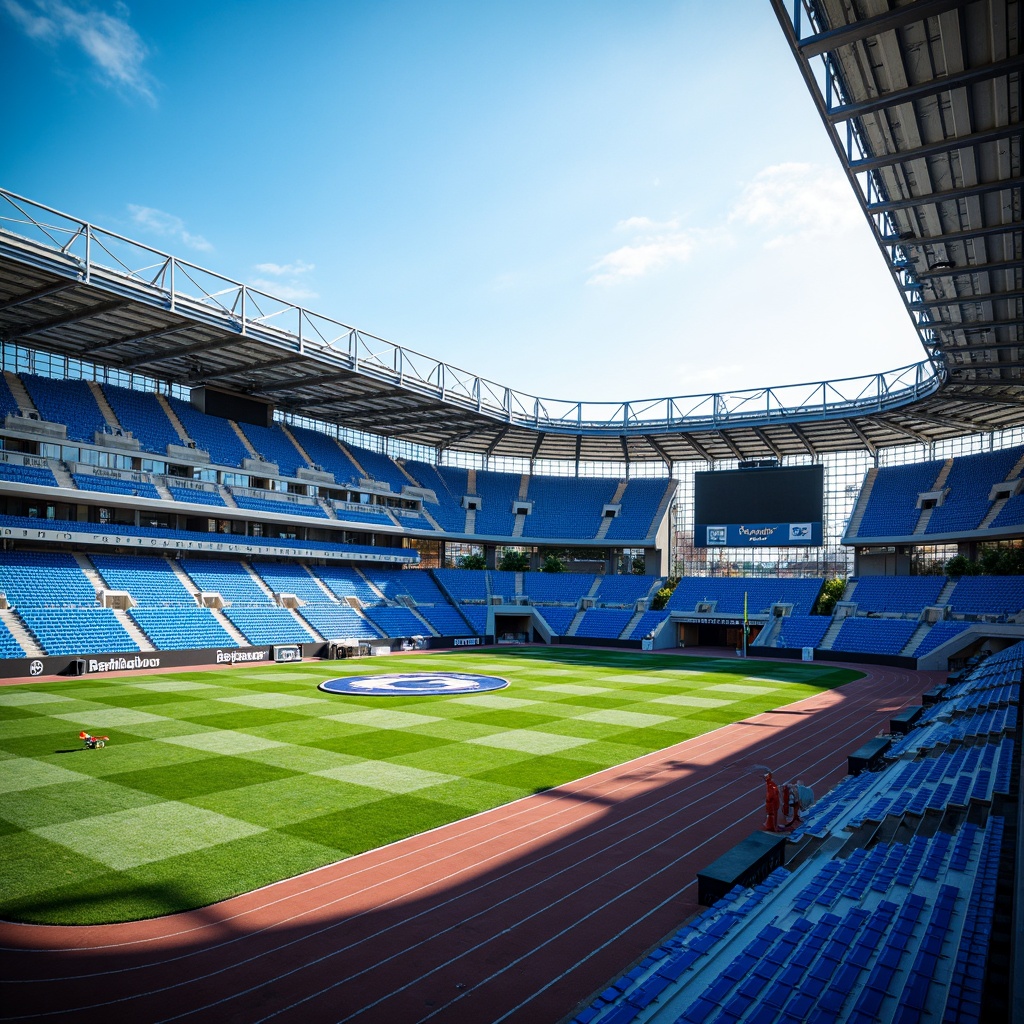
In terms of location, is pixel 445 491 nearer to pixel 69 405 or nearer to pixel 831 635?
pixel 69 405

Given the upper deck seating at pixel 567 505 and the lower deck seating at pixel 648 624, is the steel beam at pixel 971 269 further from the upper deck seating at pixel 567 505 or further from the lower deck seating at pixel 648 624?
the upper deck seating at pixel 567 505

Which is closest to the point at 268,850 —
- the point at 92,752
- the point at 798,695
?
the point at 92,752

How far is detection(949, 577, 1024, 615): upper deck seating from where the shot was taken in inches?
1807

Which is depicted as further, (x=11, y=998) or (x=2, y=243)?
(x=2, y=243)

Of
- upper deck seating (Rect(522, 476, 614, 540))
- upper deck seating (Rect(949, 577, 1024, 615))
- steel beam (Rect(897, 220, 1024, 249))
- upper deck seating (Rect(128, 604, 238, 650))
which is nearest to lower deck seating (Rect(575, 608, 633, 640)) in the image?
upper deck seating (Rect(522, 476, 614, 540))

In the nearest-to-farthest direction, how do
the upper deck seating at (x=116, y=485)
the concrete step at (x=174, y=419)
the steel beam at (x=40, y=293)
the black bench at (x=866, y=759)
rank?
the black bench at (x=866, y=759), the steel beam at (x=40, y=293), the upper deck seating at (x=116, y=485), the concrete step at (x=174, y=419)

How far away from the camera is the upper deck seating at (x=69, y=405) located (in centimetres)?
4266

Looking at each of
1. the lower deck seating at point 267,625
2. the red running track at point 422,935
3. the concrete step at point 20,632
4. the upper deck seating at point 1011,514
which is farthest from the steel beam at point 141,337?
the upper deck seating at point 1011,514

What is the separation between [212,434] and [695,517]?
129 ft

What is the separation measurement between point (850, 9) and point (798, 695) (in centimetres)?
2735

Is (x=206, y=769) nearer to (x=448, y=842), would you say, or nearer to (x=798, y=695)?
(x=448, y=842)

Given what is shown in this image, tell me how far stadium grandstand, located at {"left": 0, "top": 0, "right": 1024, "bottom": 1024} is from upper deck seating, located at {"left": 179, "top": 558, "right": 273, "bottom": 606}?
0.77ft

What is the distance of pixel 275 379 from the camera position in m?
51.5

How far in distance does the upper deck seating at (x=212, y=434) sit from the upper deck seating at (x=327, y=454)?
694 centimetres
